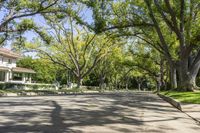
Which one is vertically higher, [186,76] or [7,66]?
[7,66]

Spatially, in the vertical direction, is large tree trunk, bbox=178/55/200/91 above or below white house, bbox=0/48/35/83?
below

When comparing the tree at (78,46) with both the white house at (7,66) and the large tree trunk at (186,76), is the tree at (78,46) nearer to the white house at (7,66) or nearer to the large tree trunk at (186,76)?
the white house at (7,66)

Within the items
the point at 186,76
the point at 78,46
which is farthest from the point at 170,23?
the point at 78,46

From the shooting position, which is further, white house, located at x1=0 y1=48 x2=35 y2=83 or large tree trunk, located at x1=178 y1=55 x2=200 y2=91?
white house, located at x1=0 y1=48 x2=35 y2=83

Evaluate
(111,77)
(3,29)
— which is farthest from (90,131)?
(111,77)

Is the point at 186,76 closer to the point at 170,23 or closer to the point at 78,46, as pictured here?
the point at 170,23

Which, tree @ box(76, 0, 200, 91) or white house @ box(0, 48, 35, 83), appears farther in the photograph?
white house @ box(0, 48, 35, 83)

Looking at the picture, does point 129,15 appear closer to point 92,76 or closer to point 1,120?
point 1,120

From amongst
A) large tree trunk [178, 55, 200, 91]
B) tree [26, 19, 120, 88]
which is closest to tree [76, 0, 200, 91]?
large tree trunk [178, 55, 200, 91]

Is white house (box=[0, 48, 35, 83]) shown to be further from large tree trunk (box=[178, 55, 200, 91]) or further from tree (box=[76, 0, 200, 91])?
large tree trunk (box=[178, 55, 200, 91])

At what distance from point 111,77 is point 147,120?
269 ft

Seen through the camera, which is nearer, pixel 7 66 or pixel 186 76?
pixel 186 76

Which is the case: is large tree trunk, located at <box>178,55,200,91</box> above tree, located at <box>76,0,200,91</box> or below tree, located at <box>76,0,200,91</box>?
below

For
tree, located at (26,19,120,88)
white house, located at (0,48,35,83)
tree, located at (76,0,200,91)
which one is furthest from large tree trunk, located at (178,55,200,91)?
white house, located at (0,48,35,83)
